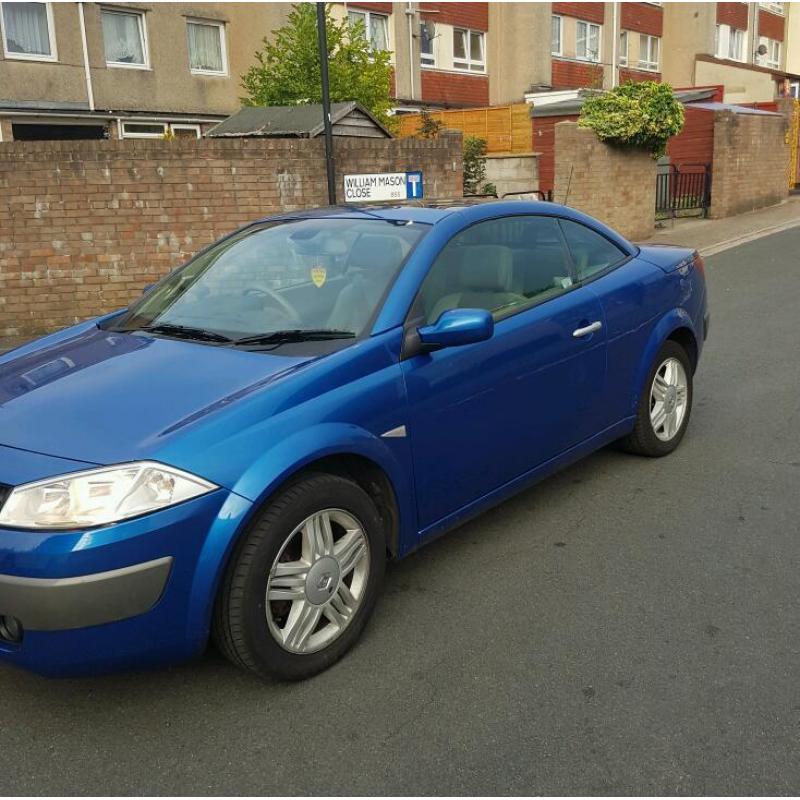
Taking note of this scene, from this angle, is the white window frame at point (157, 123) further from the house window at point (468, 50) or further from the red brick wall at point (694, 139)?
the red brick wall at point (694, 139)

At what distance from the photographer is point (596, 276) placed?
449 centimetres

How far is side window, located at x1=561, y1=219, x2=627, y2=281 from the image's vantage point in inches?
175

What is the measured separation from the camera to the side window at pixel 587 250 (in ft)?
14.6

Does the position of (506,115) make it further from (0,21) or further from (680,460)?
(680,460)

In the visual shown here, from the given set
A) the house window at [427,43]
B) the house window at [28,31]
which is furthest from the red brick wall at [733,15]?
the house window at [28,31]

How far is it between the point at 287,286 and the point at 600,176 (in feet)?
43.1

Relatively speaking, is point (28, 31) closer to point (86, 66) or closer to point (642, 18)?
point (86, 66)

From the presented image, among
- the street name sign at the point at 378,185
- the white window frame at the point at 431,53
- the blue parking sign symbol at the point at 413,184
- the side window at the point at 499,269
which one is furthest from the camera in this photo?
the white window frame at the point at 431,53

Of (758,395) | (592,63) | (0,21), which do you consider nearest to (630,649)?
(758,395)

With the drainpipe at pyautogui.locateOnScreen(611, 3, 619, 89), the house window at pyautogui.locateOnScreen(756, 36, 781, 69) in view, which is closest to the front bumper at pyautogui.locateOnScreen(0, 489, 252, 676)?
the drainpipe at pyautogui.locateOnScreen(611, 3, 619, 89)

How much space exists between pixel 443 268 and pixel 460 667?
1.63 m

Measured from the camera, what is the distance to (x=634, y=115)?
1537cm

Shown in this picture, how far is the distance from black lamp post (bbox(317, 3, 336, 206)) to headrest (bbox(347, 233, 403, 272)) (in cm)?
640

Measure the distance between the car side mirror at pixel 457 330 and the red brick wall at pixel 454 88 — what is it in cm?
2840
